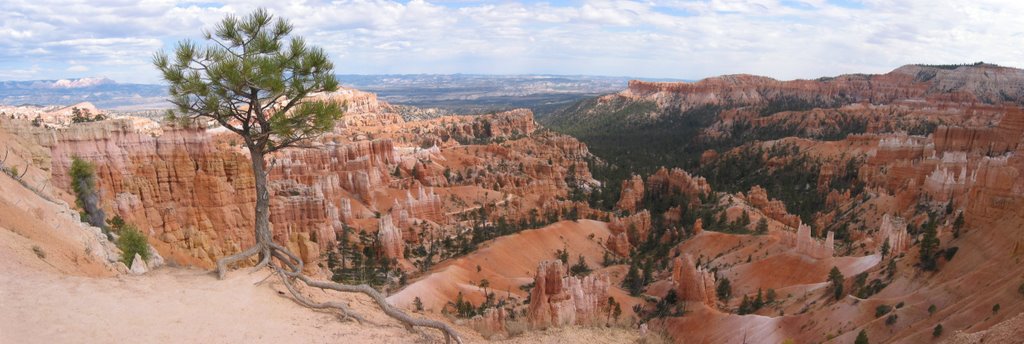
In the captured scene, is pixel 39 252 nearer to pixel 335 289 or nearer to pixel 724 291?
pixel 335 289

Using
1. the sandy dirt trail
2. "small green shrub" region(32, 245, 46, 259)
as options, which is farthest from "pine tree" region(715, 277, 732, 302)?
"small green shrub" region(32, 245, 46, 259)

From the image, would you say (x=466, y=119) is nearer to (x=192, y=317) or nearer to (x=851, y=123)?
(x=851, y=123)

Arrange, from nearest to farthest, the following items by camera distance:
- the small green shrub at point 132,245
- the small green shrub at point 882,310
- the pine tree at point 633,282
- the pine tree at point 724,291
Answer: the small green shrub at point 132,245, the small green shrub at point 882,310, the pine tree at point 724,291, the pine tree at point 633,282

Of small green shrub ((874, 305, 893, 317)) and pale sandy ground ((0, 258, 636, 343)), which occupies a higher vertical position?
pale sandy ground ((0, 258, 636, 343))

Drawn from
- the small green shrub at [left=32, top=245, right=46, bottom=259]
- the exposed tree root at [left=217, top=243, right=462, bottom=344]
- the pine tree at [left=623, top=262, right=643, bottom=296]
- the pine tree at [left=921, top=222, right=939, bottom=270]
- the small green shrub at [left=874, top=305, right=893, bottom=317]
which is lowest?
the pine tree at [left=623, top=262, right=643, bottom=296]

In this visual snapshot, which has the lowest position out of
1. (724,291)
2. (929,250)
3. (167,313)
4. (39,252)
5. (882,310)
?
(724,291)

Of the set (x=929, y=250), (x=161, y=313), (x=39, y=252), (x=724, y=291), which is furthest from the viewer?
(x=724, y=291)

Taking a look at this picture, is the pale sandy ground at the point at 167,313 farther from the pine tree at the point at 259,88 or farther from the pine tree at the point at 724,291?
the pine tree at the point at 724,291

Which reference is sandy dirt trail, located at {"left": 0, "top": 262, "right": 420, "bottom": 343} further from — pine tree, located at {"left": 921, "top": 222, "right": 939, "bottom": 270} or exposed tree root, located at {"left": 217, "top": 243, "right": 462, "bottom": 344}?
pine tree, located at {"left": 921, "top": 222, "right": 939, "bottom": 270}

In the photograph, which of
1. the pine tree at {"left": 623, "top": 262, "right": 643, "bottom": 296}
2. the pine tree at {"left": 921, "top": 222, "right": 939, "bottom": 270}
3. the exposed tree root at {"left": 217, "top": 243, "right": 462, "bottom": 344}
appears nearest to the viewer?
the exposed tree root at {"left": 217, "top": 243, "right": 462, "bottom": 344}

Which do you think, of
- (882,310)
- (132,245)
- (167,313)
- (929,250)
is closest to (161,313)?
(167,313)

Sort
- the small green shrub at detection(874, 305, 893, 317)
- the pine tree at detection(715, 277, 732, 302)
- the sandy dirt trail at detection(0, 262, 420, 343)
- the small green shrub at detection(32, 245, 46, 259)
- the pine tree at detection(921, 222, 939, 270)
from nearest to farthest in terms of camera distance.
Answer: the sandy dirt trail at detection(0, 262, 420, 343)
the small green shrub at detection(32, 245, 46, 259)
the small green shrub at detection(874, 305, 893, 317)
the pine tree at detection(921, 222, 939, 270)
the pine tree at detection(715, 277, 732, 302)

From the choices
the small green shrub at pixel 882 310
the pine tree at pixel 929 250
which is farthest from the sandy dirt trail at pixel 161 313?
the pine tree at pixel 929 250
